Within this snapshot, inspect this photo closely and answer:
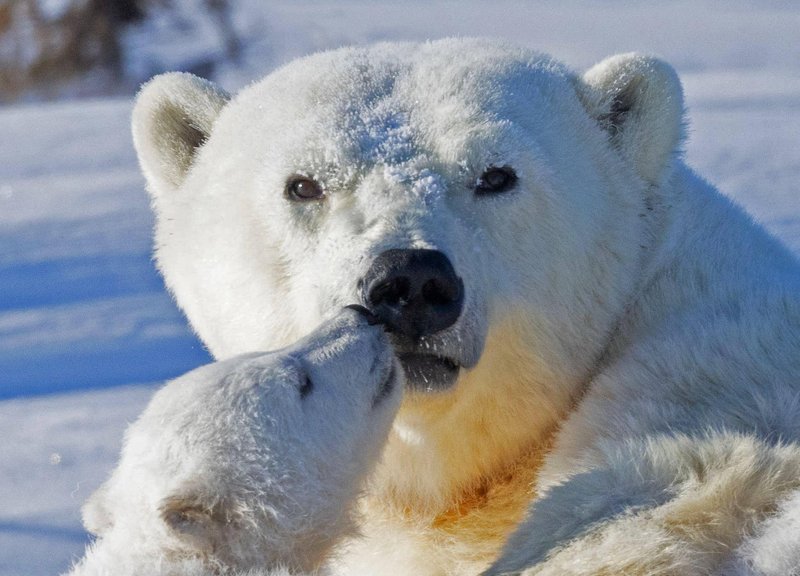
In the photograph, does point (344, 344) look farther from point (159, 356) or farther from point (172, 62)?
point (172, 62)

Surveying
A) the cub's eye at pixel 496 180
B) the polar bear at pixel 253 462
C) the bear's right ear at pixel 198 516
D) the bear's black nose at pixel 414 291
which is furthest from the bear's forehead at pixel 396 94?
the bear's right ear at pixel 198 516

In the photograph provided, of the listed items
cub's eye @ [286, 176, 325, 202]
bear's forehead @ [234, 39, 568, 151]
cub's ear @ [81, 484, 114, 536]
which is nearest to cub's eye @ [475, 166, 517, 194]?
bear's forehead @ [234, 39, 568, 151]

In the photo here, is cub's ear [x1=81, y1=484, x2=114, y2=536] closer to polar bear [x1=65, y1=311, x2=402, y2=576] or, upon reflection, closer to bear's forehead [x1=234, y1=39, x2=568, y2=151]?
polar bear [x1=65, y1=311, x2=402, y2=576]

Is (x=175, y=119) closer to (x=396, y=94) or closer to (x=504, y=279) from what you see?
(x=396, y=94)

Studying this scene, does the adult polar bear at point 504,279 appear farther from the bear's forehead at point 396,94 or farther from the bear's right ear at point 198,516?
A: the bear's right ear at point 198,516

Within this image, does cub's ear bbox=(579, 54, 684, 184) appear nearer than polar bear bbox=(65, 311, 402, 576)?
No

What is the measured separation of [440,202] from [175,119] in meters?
0.99

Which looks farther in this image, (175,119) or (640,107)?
(175,119)

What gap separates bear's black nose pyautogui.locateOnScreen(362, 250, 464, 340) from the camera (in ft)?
8.54

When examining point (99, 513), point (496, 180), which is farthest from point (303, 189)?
point (99, 513)

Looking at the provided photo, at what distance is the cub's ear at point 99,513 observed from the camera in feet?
8.96

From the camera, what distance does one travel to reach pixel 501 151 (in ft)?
9.82

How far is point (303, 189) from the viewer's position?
302 cm

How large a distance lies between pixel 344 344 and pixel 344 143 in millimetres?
520
